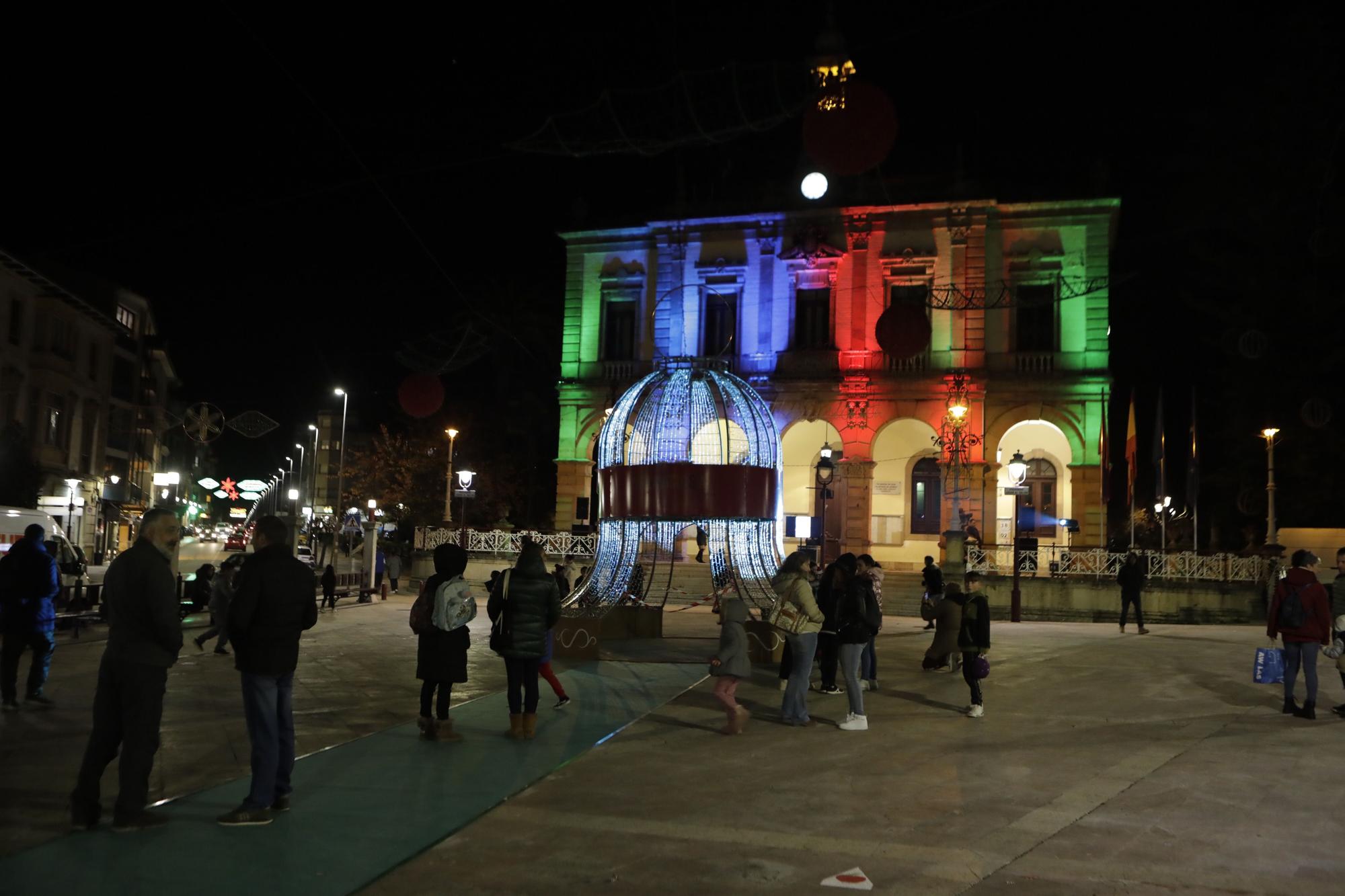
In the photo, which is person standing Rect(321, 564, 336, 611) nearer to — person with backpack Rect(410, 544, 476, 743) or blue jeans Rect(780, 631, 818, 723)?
person with backpack Rect(410, 544, 476, 743)

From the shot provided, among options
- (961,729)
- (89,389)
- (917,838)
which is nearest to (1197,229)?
(961,729)

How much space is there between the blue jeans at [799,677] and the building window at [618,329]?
91.2ft

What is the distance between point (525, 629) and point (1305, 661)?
724 centimetres

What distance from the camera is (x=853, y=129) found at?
12695mm

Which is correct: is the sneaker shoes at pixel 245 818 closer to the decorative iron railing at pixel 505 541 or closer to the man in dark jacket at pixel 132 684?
the man in dark jacket at pixel 132 684

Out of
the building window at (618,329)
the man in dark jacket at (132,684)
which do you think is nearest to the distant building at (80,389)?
the building window at (618,329)

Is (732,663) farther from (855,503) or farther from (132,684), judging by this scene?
(855,503)

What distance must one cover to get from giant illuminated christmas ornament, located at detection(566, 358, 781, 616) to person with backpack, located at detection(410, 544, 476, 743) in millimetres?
5620

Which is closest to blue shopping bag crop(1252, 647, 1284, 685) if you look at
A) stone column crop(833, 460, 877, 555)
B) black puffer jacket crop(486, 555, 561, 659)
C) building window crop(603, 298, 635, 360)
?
black puffer jacket crop(486, 555, 561, 659)

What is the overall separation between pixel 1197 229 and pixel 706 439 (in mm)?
29473

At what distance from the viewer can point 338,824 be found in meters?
6.20

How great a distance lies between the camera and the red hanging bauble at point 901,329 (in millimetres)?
28344

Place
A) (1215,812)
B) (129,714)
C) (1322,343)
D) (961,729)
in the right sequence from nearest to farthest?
1. (129,714)
2. (1215,812)
3. (961,729)
4. (1322,343)

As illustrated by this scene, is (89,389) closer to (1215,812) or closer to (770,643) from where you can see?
(770,643)
